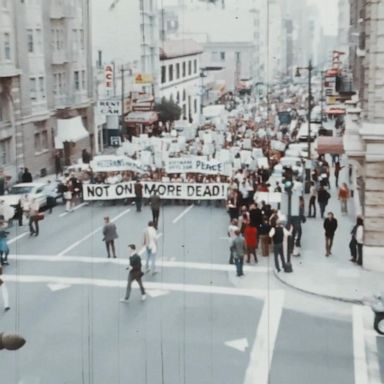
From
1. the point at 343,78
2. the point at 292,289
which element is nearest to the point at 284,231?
the point at 292,289

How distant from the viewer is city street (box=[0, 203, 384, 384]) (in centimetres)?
1129

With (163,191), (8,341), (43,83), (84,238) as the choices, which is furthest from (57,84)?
(8,341)

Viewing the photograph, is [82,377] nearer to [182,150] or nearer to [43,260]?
[43,260]

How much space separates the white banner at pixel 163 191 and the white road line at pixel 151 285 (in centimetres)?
695

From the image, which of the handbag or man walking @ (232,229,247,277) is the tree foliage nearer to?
the handbag

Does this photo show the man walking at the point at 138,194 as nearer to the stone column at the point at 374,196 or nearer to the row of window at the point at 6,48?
the stone column at the point at 374,196

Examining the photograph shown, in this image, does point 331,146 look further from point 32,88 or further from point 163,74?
point 163,74

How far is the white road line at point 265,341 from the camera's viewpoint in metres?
11.1

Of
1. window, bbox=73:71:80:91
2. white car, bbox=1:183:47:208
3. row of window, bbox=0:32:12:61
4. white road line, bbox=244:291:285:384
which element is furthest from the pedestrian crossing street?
window, bbox=73:71:80:91

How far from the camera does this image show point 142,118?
110 ft

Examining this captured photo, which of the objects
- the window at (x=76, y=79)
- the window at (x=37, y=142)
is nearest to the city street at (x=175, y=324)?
the window at (x=37, y=142)

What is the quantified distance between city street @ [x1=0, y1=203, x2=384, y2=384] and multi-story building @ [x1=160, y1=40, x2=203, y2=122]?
72.3 feet

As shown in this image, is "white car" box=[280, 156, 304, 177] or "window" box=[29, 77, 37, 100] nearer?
"white car" box=[280, 156, 304, 177]

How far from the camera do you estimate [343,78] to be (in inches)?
1167
